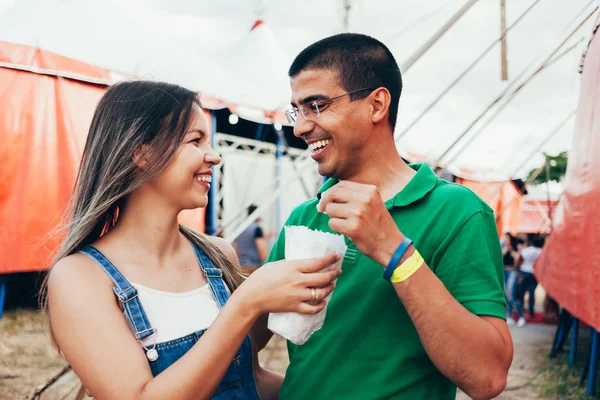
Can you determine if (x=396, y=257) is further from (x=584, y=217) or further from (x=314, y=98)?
(x=584, y=217)

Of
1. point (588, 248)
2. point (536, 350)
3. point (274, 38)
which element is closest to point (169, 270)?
point (588, 248)

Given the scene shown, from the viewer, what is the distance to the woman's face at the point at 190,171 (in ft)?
5.29

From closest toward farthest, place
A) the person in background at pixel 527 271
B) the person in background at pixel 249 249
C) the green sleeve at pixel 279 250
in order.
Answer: the green sleeve at pixel 279 250 → the person in background at pixel 249 249 → the person in background at pixel 527 271

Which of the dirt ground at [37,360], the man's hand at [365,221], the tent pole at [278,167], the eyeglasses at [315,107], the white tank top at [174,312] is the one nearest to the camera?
the man's hand at [365,221]

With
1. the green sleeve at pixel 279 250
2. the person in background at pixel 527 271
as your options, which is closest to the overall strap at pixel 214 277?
the green sleeve at pixel 279 250

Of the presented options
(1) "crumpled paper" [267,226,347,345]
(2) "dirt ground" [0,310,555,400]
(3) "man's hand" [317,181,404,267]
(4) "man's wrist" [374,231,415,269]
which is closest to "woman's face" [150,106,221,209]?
(1) "crumpled paper" [267,226,347,345]

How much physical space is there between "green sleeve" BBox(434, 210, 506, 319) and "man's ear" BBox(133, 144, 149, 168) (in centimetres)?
91

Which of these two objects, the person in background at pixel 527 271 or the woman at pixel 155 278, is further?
the person in background at pixel 527 271

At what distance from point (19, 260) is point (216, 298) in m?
5.78

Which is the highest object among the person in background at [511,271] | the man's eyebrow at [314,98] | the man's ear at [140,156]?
the man's eyebrow at [314,98]

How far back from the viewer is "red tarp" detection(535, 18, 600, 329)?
11.2 ft

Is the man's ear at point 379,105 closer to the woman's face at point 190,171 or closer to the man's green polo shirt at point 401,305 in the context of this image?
the man's green polo shirt at point 401,305

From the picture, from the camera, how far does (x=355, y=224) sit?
Result: 120 centimetres

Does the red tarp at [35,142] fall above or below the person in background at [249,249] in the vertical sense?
above
